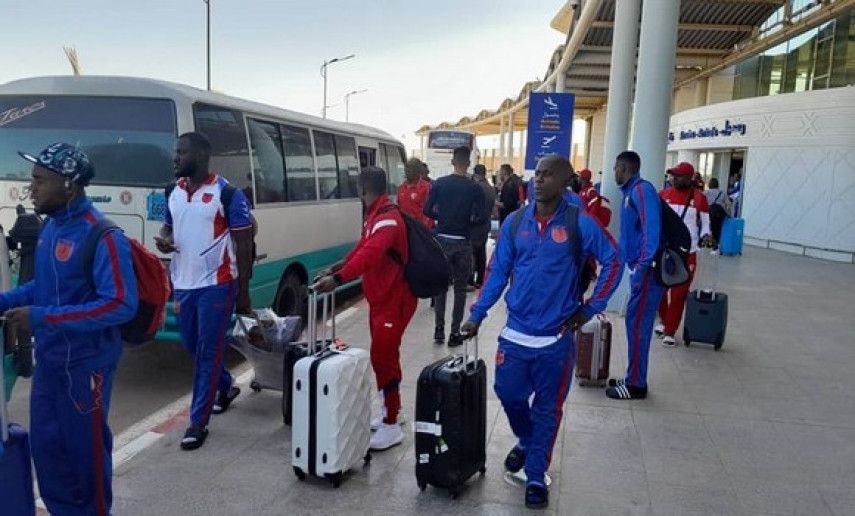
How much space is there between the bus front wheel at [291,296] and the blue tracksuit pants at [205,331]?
2985 millimetres

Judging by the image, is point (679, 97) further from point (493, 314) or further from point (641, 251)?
point (641, 251)

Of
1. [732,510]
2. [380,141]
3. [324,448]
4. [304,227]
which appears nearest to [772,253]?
[380,141]

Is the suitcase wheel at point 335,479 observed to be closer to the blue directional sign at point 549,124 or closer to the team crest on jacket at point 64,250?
the team crest on jacket at point 64,250

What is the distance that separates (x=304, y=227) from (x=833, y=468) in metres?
5.82

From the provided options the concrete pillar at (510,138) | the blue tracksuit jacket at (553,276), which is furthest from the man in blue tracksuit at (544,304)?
the concrete pillar at (510,138)

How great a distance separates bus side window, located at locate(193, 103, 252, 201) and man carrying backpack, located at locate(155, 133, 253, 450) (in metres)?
1.86

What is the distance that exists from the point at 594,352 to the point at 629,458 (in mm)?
1521

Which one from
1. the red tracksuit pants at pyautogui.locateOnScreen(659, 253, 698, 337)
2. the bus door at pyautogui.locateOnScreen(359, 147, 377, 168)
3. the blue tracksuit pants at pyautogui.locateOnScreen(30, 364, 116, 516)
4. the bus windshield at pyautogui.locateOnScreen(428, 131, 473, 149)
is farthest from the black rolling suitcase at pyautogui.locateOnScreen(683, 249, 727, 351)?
the bus windshield at pyautogui.locateOnScreen(428, 131, 473, 149)

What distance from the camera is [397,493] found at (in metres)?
3.95

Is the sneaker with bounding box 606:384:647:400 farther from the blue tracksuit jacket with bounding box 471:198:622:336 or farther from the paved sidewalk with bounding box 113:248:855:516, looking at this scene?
the blue tracksuit jacket with bounding box 471:198:622:336

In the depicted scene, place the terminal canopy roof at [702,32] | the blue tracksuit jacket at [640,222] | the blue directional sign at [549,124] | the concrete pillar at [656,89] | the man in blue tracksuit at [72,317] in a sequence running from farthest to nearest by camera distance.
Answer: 1. the terminal canopy roof at [702,32]
2. the blue directional sign at [549,124]
3. the concrete pillar at [656,89]
4. the blue tracksuit jacket at [640,222]
5. the man in blue tracksuit at [72,317]

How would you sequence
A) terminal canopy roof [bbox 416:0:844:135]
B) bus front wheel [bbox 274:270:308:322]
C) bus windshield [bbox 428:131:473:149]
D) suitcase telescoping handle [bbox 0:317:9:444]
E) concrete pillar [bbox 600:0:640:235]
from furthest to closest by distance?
bus windshield [bbox 428:131:473:149], terminal canopy roof [bbox 416:0:844:135], concrete pillar [bbox 600:0:640:235], bus front wheel [bbox 274:270:308:322], suitcase telescoping handle [bbox 0:317:9:444]

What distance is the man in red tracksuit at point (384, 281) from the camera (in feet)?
14.0

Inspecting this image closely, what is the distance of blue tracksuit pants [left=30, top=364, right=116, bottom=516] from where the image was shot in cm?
296
